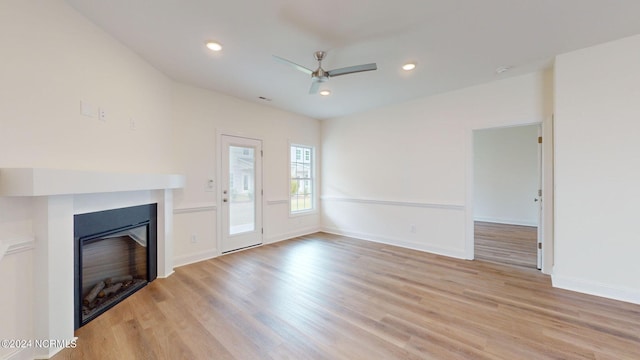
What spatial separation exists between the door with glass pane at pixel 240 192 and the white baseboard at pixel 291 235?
230 millimetres

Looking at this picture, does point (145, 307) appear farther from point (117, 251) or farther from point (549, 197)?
point (549, 197)

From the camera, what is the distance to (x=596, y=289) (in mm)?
2662

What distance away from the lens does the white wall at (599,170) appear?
2.52 meters

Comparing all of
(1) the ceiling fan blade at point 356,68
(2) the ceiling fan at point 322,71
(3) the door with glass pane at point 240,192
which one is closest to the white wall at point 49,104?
(3) the door with glass pane at point 240,192

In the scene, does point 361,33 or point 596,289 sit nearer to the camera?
point 361,33

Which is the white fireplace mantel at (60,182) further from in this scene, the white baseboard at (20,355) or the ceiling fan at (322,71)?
the ceiling fan at (322,71)

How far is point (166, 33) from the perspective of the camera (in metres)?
2.37

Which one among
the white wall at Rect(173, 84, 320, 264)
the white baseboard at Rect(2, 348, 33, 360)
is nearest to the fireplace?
the white baseboard at Rect(2, 348, 33, 360)

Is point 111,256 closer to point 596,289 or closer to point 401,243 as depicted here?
point 401,243

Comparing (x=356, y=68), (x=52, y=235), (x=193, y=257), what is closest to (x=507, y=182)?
(x=356, y=68)

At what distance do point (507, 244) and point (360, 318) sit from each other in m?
4.09

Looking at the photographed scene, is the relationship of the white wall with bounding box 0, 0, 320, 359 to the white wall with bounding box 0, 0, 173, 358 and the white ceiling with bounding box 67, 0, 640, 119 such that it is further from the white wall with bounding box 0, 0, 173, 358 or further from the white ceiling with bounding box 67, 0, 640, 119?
the white ceiling with bounding box 67, 0, 640, 119

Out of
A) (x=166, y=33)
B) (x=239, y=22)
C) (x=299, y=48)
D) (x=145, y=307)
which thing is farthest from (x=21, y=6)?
(x=145, y=307)

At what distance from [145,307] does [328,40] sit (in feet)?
10.7
